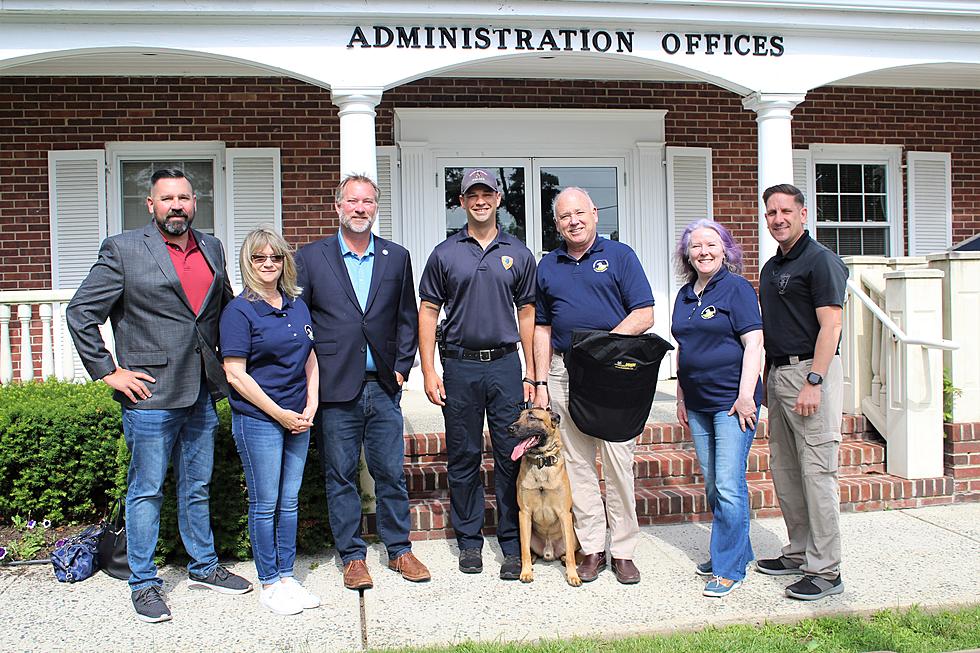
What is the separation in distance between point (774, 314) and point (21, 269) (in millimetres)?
7055

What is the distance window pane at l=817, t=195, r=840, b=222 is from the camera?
9352 mm

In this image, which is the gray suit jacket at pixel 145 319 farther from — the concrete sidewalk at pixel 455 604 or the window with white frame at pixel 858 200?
the window with white frame at pixel 858 200

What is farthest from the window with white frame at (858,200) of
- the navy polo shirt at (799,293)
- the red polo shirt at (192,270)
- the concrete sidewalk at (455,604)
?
the red polo shirt at (192,270)

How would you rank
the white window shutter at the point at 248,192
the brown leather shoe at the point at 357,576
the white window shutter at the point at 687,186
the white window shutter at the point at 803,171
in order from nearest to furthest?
the brown leather shoe at the point at 357,576
the white window shutter at the point at 248,192
the white window shutter at the point at 687,186
the white window shutter at the point at 803,171

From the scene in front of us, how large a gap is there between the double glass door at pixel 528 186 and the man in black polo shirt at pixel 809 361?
451 cm

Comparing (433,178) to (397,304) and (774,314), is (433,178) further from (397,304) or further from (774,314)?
(774,314)

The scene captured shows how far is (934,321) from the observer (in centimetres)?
585

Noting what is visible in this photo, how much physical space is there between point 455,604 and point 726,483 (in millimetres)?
1451

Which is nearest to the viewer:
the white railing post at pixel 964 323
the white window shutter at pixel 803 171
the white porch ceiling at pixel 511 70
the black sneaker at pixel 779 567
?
the black sneaker at pixel 779 567

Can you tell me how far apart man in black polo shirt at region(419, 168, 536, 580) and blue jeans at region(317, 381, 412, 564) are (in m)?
0.27

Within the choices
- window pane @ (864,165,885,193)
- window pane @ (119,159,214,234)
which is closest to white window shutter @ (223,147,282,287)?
window pane @ (119,159,214,234)

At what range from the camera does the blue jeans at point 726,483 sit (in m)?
4.03

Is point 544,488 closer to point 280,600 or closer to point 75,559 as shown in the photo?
point 280,600

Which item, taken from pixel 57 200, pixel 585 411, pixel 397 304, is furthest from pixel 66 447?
pixel 57 200
